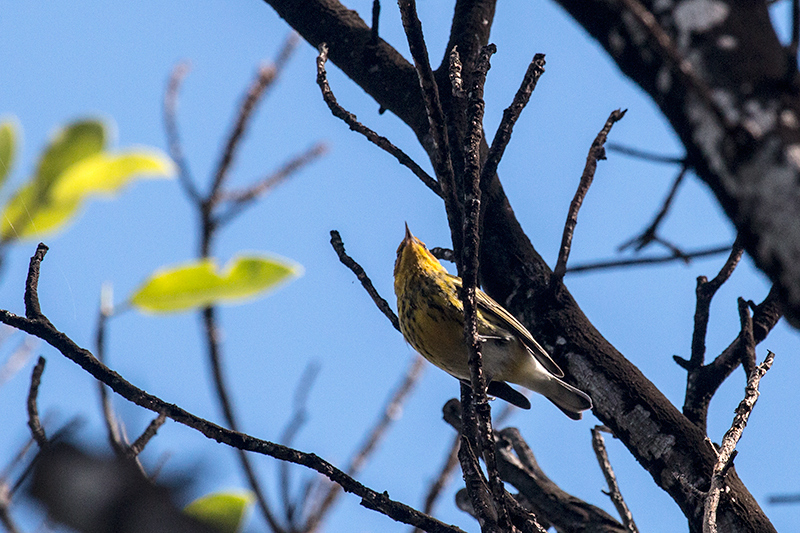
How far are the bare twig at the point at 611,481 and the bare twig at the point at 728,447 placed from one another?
2.37ft

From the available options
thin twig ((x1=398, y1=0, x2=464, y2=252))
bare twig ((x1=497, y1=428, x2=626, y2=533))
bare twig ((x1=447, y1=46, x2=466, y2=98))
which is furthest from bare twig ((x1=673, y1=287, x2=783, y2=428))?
bare twig ((x1=447, y1=46, x2=466, y2=98))

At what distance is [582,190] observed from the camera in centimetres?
312

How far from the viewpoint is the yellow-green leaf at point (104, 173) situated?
1.40 meters

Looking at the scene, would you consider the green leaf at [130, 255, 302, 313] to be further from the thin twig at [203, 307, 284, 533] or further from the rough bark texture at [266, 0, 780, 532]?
the thin twig at [203, 307, 284, 533]

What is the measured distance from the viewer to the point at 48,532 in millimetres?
698

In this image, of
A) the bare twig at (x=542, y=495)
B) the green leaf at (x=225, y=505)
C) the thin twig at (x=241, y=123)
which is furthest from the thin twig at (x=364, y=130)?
the bare twig at (x=542, y=495)

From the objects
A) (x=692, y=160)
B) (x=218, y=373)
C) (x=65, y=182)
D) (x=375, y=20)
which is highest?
(x=375, y=20)

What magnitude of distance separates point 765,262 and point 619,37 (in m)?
0.45

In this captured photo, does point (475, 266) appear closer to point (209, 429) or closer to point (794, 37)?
point (209, 429)

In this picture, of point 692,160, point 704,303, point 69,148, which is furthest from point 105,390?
point 704,303

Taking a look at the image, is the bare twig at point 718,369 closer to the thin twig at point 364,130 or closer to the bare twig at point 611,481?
the bare twig at point 611,481

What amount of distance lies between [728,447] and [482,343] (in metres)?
1.72

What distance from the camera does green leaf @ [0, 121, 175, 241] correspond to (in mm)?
1401

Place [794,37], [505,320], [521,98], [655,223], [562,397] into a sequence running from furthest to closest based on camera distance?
[562,397]
[505,320]
[521,98]
[655,223]
[794,37]
